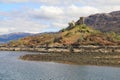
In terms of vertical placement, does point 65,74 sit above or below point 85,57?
above

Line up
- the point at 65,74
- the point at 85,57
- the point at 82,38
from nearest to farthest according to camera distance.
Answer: the point at 65,74 → the point at 85,57 → the point at 82,38

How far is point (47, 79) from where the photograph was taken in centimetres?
7294

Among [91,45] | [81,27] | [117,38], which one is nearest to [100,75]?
[91,45]

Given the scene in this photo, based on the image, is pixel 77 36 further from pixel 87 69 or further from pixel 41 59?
pixel 87 69

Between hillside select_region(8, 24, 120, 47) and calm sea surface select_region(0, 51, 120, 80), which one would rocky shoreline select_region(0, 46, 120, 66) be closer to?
hillside select_region(8, 24, 120, 47)

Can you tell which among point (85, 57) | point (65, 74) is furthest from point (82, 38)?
point (65, 74)

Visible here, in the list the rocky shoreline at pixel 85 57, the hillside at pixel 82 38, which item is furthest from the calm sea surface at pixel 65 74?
the hillside at pixel 82 38

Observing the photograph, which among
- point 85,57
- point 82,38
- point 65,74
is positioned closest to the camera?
point 65,74

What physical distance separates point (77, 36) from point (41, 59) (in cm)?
6387

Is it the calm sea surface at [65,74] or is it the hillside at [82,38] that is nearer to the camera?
the calm sea surface at [65,74]

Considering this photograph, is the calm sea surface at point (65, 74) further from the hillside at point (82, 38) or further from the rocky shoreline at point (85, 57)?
the hillside at point (82, 38)

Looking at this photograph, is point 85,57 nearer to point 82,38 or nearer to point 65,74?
point 65,74

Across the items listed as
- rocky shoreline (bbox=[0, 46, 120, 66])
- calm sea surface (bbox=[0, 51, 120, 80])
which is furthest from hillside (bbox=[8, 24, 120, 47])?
calm sea surface (bbox=[0, 51, 120, 80])

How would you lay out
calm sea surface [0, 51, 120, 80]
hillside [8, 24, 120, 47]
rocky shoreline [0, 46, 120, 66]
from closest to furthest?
calm sea surface [0, 51, 120, 80]
rocky shoreline [0, 46, 120, 66]
hillside [8, 24, 120, 47]
